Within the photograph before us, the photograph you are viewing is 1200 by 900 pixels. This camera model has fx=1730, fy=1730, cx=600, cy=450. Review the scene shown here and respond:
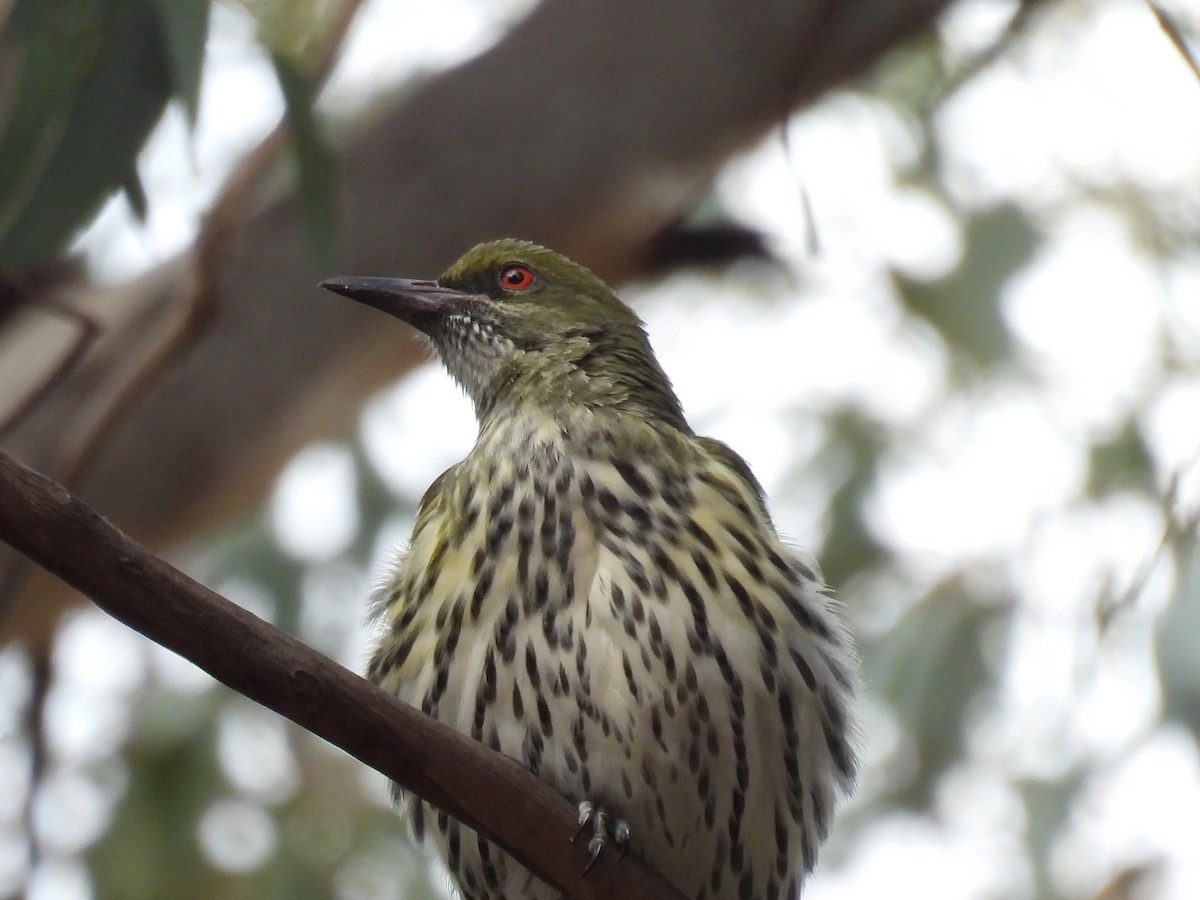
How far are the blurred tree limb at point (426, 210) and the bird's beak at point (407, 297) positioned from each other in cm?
57

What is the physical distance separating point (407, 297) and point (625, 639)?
120 cm

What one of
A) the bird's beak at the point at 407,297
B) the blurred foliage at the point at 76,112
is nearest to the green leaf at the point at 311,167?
the blurred foliage at the point at 76,112

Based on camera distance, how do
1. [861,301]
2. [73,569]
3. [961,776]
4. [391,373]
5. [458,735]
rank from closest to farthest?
[73,569]
[458,735]
[391,373]
[961,776]
[861,301]

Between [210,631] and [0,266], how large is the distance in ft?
5.87

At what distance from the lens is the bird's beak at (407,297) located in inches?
150

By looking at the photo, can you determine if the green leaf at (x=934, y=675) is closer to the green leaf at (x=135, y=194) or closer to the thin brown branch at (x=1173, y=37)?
the thin brown branch at (x=1173, y=37)

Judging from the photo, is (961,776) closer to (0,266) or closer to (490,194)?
(490,194)

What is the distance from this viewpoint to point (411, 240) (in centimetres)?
464

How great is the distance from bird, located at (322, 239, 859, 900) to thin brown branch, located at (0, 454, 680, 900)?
46 centimetres

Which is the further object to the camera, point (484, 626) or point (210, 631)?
point (484, 626)

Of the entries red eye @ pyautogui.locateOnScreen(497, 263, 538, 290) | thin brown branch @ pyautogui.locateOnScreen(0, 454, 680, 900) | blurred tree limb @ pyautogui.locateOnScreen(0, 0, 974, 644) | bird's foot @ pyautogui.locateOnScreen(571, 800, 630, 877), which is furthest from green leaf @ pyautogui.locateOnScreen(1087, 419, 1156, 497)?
thin brown branch @ pyautogui.locateOnScreen(0, 454, 680, 900)

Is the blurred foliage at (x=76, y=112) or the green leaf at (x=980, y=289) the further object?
the green leaf at (x=980, y=289)

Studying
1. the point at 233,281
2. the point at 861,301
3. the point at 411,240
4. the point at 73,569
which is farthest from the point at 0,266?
the point at 861,301

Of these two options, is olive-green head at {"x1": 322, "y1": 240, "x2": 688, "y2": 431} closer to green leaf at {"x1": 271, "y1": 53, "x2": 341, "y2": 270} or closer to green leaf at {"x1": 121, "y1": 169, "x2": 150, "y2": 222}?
green leaf at {"x1": 271, "y1": 53, "x2": 341, "y2": 270}
